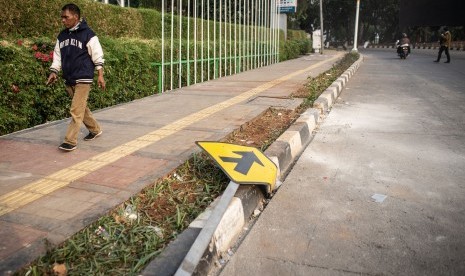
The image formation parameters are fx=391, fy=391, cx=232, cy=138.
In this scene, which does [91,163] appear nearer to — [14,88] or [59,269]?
[59,269]

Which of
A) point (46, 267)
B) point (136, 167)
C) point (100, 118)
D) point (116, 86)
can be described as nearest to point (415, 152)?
point (136, 167)

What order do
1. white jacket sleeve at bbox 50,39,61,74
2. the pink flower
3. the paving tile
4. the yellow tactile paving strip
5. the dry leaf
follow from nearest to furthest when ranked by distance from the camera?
the dry leaf
the paving tile
the yellow tactile paving strip
white jacket sleeve at bbox 50,39,61,74
the pink flower

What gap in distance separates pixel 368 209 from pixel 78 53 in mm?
3170

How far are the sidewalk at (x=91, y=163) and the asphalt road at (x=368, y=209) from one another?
108 centimetres

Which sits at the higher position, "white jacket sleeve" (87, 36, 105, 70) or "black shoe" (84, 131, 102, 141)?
"white jacket sleeve" (87, 36, 105, 70)

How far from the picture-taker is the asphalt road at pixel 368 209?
227 cm

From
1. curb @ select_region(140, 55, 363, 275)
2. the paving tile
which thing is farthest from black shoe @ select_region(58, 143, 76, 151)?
curb @ select_region(140, 55, 363, 275)

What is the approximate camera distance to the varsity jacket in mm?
4031

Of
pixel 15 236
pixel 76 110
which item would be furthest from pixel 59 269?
pixel 76 110

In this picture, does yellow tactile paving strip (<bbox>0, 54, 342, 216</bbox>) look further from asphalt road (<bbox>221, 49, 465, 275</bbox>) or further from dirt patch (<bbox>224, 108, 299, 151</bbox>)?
asphalt road (<bbox>221, 49, 465, 275</bbox>)

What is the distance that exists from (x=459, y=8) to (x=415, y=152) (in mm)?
40727

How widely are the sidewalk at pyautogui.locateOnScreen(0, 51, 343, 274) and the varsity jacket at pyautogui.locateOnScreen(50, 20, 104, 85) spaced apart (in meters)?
0.77

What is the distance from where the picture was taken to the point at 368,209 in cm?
295

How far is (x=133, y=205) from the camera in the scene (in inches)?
110
